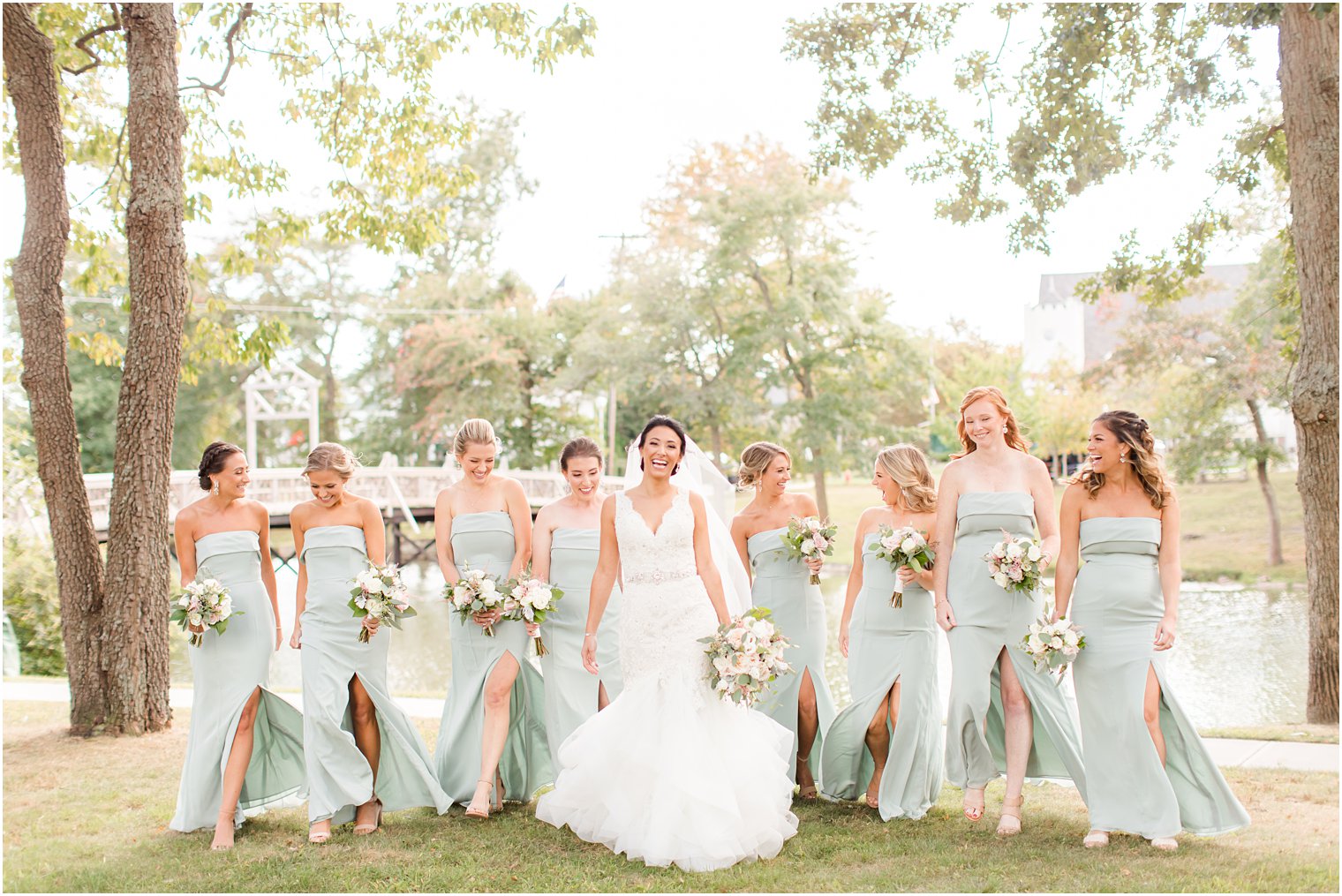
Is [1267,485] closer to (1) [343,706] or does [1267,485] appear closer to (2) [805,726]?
(2) [805,726]

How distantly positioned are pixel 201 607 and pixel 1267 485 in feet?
85.9

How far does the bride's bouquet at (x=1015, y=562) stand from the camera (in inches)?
215

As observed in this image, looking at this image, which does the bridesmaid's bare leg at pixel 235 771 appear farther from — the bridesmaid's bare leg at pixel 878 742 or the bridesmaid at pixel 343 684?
the bridesmaid's bare leg at pixel 878 742

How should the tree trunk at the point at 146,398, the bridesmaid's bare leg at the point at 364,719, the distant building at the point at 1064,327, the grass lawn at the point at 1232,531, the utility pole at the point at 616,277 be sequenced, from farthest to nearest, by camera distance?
the distant building at the point at 1064,327 < the utility pole at the point at 616,277 < the grass lawn at the point at 1232,531 < the tree trunk at the point at 146,398 < the bridesmaid's bare leg at the point at 364,719

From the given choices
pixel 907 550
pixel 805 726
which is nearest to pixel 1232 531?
pixel 805 726

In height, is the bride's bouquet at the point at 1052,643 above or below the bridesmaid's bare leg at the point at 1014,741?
above

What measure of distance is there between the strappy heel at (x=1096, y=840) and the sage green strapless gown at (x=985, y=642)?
0.92ft

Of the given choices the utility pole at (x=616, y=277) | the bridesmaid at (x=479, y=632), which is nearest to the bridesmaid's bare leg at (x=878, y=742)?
the bridesmaid at (x=479, y=632)

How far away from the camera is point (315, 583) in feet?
19.8

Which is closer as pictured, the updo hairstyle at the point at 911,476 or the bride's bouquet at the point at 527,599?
the bride's bouquet at the point at 527,599

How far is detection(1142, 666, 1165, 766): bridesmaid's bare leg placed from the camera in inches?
214

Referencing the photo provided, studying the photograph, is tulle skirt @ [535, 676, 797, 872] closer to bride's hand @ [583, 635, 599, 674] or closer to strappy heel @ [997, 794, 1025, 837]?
bride's hand @ [583, 635, 599, 674]

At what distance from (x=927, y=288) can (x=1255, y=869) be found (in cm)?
4643

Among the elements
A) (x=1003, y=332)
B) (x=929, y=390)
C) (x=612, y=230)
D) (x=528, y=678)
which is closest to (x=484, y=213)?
(x=612, y=230)
